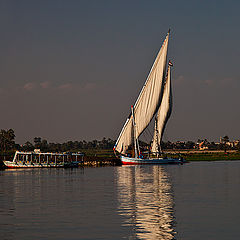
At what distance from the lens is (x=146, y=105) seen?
120 m

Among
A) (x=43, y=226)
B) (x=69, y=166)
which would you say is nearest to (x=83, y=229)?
(x=43, y=226)

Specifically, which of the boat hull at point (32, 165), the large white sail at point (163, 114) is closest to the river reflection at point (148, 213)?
the boat hull at point (32, 165)

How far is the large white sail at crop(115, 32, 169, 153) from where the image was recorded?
4744 inches

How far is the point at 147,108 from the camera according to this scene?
120438 millimetres

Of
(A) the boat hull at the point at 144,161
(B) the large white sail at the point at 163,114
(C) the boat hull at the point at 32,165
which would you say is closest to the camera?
(C) the boat hull at the point at 32,165

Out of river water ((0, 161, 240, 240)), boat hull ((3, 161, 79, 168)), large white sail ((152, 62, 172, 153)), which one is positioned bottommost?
river water ((0, 161, 240, 240))

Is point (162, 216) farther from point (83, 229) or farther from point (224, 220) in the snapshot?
point (83, 229)

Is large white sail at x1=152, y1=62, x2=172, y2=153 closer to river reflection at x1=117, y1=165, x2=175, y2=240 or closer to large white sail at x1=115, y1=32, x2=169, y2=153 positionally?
large white sail at x1=115, y1=32, x2=169, y2=153

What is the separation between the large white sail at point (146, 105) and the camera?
395ft

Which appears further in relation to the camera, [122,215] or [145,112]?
[145,112]

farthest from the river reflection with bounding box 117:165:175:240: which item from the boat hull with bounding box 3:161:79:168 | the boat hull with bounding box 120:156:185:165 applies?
the boat hull with bounding box 120:156:185:165

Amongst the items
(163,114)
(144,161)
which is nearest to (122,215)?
(144,161)

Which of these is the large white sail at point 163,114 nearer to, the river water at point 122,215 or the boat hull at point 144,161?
the boat hull at point 144,161

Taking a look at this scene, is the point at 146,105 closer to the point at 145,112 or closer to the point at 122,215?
the point at 145,112
